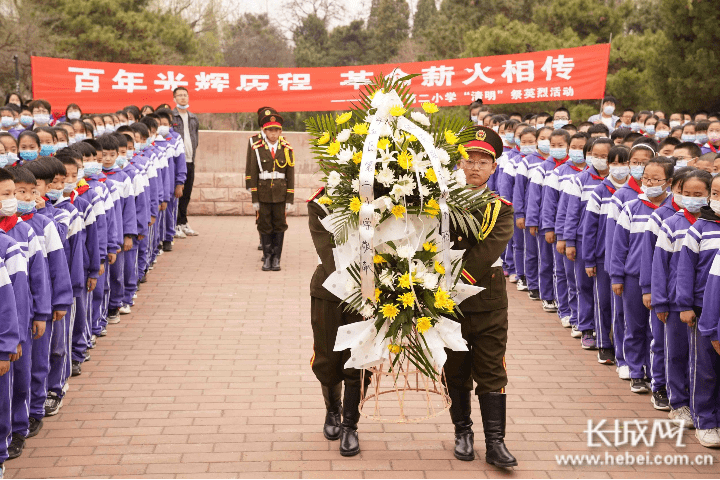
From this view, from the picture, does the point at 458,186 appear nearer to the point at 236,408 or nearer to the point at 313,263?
the point at 236,408

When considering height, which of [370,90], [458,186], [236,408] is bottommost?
[236,408]

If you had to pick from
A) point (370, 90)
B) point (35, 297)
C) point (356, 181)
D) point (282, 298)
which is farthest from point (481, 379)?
point (282, 298)

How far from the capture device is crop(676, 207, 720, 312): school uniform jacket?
213 inches

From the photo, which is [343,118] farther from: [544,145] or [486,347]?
[544,145]

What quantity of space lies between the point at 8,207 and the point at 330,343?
2146 mm

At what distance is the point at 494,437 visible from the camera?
16.5 feet

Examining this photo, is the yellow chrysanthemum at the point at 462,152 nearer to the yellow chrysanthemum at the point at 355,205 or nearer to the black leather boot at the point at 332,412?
the yellow chrysanthemum at the point at 355,205

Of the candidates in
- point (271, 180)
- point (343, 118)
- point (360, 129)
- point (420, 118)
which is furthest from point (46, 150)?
point (420, 118)

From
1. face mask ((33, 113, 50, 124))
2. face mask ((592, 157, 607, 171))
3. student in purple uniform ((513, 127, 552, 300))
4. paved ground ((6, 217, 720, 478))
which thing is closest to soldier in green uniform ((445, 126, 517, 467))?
paved ground ((6, 217, 720, 478))

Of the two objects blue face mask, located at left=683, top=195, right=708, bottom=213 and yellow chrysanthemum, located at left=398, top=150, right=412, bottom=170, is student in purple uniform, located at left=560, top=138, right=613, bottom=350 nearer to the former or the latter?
blue face mask, located at left=683, top=195, right=708, bottom=213

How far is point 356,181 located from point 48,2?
22273 mm

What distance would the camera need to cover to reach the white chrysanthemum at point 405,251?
437cm

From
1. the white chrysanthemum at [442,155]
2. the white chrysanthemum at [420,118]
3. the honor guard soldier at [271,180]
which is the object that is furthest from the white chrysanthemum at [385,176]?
the honor guard soldier at [271,180]

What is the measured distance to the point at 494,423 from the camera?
5.01 meters
